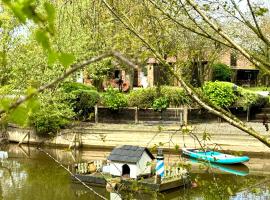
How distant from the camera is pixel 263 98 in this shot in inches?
1093

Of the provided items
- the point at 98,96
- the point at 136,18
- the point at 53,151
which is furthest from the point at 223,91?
the point at 136,18

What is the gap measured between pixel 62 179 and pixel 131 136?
5.95 meters

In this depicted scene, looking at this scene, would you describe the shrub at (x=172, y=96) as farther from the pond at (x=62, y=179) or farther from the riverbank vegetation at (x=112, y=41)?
the pond at (x=62, y=179)

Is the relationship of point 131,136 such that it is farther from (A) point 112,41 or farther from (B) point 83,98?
(A) point 112,41

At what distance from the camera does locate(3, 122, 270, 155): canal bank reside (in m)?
21.8

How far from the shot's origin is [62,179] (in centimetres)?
1827

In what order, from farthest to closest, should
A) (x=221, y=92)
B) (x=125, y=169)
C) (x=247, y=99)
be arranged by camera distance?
(x=247, y=99) < (x=221, y=92) < (x=125, y=169)

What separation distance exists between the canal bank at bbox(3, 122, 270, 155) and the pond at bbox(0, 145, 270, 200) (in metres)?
0.79

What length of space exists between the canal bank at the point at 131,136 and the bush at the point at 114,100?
127 cm

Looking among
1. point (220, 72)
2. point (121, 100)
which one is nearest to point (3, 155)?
point (121, 100)

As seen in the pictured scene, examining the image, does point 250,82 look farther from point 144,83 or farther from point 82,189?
point 82,189

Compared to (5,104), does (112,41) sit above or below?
above

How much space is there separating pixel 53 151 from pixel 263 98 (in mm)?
11973

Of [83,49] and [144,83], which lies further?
[144,83]
